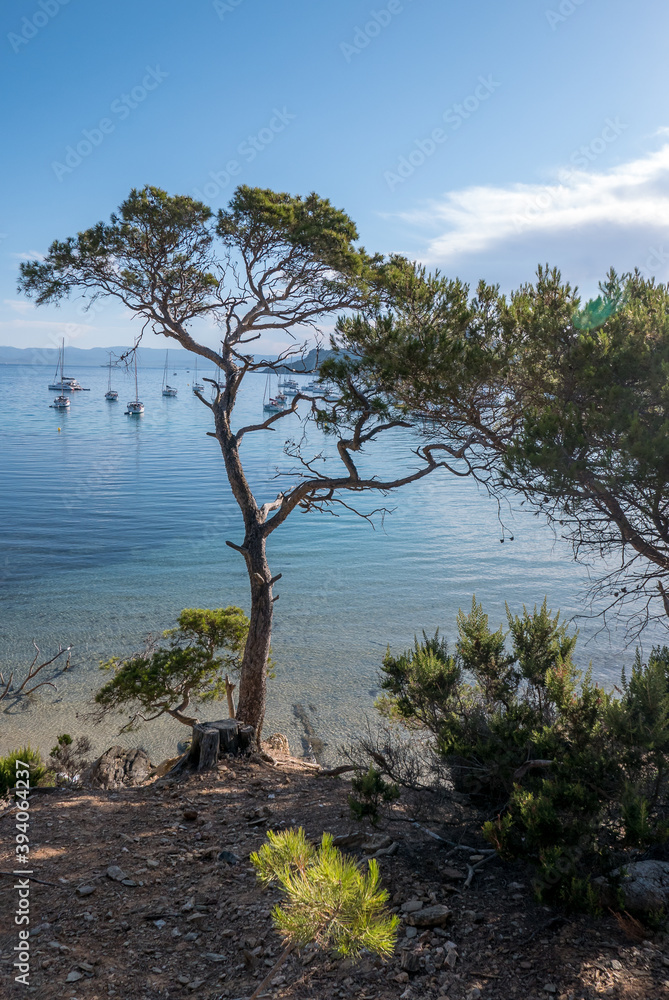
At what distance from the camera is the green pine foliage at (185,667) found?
9609 millimetres

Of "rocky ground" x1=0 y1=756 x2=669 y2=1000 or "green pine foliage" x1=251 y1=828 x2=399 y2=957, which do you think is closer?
"green pine foliage" x1=251 y1=828 x2=399 y2=957

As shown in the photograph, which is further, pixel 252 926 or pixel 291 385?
pixel 291 385

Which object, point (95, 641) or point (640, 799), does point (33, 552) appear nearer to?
point (95, 641)

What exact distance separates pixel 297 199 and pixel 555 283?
18.2 ft

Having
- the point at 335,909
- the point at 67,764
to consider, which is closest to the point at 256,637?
the point at 67,764

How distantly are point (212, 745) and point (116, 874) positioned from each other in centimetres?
223

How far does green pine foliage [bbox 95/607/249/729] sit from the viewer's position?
961 cm

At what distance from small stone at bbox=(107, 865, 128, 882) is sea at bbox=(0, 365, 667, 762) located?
13.2ft

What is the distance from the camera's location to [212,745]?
6.39 m

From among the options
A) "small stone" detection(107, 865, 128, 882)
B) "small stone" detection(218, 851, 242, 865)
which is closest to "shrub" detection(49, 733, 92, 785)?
"small stone" detection(107, 865, 128, 882)

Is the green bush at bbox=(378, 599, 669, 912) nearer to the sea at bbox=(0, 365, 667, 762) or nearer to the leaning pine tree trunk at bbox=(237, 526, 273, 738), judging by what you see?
the sea at bbox=(0, 365, 667, 762)

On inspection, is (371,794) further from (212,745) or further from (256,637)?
(256,637)

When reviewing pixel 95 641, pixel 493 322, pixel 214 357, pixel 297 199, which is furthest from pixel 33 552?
pixel 493 322

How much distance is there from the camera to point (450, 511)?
1487 inches
